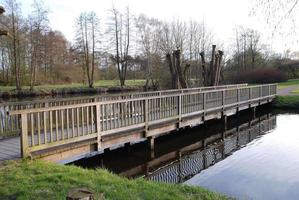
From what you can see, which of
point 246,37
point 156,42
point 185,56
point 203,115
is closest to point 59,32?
point 156,42

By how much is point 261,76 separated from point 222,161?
1542 inches

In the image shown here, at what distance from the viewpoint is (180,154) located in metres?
11.7

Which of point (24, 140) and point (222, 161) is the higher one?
point (24, 140)

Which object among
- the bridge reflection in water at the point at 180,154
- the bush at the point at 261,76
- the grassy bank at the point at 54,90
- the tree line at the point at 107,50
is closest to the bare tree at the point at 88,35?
the tree line at the point at 107,50

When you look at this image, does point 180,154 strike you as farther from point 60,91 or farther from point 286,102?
point 60,91

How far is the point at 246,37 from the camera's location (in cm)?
5581

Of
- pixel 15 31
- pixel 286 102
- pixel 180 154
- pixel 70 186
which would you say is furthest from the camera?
pixel 15 31

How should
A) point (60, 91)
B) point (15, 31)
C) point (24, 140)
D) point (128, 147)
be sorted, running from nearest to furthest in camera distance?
point (24, 140)
point (128, 147)
point (15, 31)
point (60, 91)

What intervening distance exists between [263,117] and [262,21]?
16129 mm

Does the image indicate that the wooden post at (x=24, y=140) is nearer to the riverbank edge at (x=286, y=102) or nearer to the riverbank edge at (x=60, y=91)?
the riverbank edge at (x=286, y=102)

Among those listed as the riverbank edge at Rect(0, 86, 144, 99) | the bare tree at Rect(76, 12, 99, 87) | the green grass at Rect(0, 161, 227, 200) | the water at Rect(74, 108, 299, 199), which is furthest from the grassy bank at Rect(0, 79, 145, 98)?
the green grass at Rect(0, 161, 227, 200)

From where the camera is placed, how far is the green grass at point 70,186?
5203 millimetres

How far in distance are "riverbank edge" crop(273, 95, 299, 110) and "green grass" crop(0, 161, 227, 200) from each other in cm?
2187

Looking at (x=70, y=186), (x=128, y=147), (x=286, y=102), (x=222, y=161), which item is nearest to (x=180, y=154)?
(x=222, y=161)
